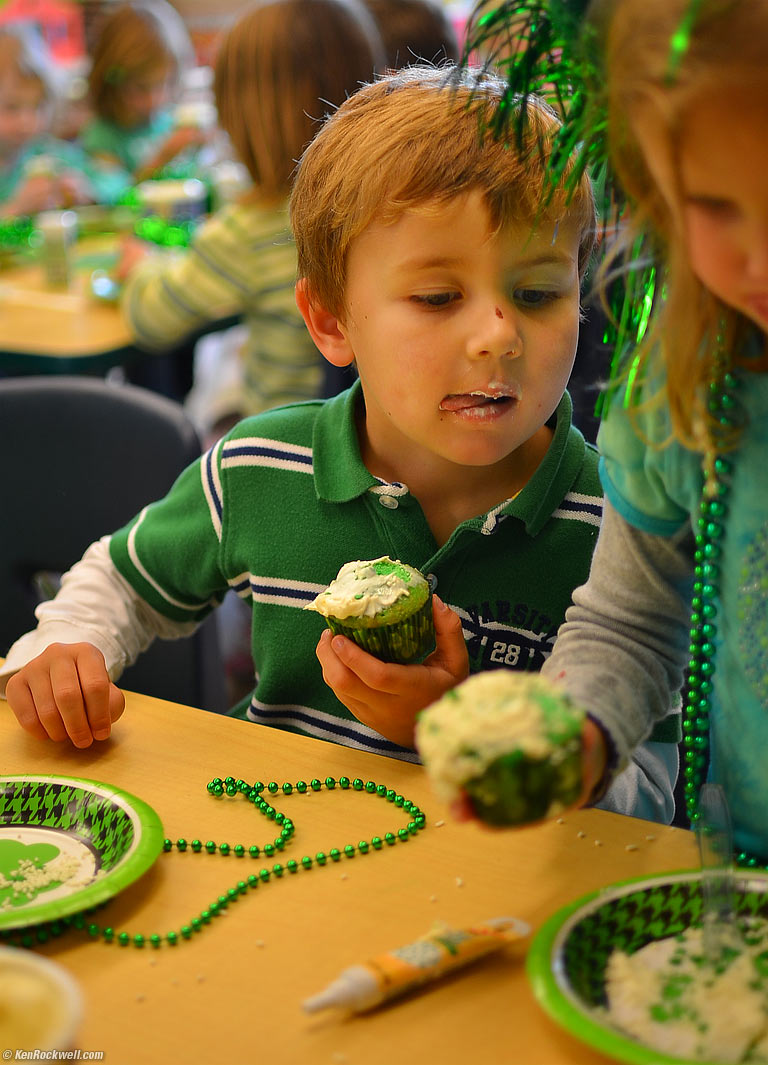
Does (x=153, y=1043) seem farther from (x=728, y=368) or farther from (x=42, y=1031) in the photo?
(x=728, y=368)

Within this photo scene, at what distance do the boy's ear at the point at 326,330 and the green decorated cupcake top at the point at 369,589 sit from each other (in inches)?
12.7

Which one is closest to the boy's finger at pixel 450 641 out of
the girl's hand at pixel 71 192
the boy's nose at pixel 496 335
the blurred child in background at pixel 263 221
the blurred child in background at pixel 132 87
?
the boy's nose at pixel 496 335

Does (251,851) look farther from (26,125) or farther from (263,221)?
(26,125)

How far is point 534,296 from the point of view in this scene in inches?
44.6

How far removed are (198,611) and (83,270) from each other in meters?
2.41

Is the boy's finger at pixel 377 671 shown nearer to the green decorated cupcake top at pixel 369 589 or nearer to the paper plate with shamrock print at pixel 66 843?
the green decorated cupcake top at pixel 369 589

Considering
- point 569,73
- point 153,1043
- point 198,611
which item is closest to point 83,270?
point 198,611

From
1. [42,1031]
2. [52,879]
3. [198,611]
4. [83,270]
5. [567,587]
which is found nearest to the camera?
[42,1031]

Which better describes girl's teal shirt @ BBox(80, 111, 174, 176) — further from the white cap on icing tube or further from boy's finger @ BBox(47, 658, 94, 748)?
the white cap on icing tube

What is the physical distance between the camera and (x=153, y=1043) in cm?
71

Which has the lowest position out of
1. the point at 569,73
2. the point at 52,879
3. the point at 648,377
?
the point at 52,879

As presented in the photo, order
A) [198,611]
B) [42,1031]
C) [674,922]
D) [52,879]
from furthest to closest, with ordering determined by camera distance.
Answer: [198,611] < [52,879] < [674,922] < [42,1031]

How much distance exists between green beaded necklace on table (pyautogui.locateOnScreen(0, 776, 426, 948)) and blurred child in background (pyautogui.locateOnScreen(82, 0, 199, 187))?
4.51 metres

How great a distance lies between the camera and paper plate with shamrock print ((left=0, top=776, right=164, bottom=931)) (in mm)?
833
